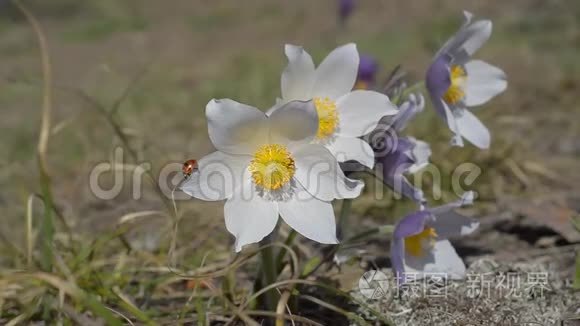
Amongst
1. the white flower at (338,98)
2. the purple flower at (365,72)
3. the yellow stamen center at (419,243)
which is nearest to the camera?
the white flower at (338,98)

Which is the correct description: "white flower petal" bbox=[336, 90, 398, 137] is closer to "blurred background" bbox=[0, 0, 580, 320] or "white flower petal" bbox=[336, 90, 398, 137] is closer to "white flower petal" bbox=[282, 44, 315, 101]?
"white flower petal" bbox=[282, 44, 315, 101]

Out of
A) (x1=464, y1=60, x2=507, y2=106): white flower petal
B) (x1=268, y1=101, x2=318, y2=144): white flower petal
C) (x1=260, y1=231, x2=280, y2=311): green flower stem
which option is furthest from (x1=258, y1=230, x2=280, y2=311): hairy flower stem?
(x1=464, y1=60, x2=507, y2=106): white flower petal

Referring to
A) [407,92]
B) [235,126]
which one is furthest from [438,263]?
[235,126]

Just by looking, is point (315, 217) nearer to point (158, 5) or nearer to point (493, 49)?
point (493, 49)

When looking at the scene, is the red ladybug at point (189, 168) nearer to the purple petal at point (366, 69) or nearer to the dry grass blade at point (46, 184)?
the dry grass blade at point (46, 184)

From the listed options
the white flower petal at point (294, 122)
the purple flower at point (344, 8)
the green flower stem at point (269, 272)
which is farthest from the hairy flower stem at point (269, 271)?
the purple flower at point (344, 8)
